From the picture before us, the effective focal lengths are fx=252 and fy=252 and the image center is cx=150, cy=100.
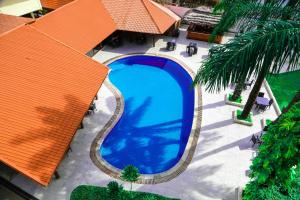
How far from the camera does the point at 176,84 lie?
2253 centimetres

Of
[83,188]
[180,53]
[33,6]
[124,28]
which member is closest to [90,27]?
[124,28]

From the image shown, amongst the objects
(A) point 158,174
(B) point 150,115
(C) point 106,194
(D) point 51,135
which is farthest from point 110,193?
(B) point 150,115

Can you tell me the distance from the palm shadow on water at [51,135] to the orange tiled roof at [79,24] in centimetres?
821

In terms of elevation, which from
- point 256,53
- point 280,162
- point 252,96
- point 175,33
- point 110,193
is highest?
point 256,53

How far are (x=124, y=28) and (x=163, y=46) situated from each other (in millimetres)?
4444

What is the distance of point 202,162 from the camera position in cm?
1490

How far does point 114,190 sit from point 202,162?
544 centimetres

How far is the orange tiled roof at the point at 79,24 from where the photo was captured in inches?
811

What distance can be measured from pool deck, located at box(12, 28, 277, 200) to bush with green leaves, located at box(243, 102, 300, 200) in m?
3.96

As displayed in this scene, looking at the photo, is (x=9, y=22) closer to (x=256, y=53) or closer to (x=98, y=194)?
(x=98, y=194)

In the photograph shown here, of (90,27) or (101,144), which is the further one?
(90,27)

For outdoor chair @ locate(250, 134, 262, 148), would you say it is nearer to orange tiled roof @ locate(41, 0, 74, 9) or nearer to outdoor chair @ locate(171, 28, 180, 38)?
outdoor chair @ locate(171, 28, 180, 38)

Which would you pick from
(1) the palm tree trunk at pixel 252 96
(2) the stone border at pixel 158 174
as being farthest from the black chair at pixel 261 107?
(2) the stone border at pixel 158 174

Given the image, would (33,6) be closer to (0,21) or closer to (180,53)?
(0,21)
